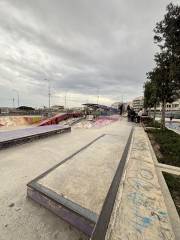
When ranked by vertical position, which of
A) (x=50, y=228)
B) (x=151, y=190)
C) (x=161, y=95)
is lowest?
(x=50, y=228)

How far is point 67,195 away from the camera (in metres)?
2.20

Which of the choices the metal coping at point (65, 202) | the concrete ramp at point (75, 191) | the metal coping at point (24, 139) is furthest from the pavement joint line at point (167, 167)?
the metal coping at point (24, 139)

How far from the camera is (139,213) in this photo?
1.63 metres

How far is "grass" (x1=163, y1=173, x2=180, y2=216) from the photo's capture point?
2.52m

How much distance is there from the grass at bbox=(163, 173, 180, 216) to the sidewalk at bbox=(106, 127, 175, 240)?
0.55 m

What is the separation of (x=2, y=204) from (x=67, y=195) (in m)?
1.14

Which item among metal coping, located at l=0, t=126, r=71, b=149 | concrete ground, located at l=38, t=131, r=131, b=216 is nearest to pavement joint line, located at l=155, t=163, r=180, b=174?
concrete ground, located at l=38, t=131, r=131, b=216

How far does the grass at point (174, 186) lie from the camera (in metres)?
2.52

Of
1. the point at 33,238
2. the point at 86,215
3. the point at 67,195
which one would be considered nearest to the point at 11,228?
the point at 33,238

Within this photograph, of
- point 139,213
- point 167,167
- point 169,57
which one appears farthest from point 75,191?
point 169,57

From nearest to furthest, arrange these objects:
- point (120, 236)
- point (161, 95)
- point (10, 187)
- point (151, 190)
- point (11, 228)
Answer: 1. point (120, 236)
2. point (11, 228)
3. point (151, 190)
4. point (10, 187)
5. point (161, 95)

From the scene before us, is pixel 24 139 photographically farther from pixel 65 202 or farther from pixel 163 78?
pixel 163 78

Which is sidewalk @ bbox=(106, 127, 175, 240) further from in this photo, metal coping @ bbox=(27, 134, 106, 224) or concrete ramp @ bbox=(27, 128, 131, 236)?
metal coping @ bbox=(27, 134, 106, 224)

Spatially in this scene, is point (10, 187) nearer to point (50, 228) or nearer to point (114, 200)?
point (50, 228)
